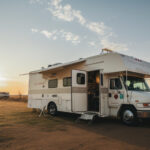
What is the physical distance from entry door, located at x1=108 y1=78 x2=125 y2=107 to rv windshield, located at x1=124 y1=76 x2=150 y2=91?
0.35 m

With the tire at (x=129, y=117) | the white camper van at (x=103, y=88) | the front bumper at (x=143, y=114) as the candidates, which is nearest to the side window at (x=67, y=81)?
the white camper van at (x=103, y=88)

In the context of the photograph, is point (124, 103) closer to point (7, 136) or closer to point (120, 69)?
point (120, 69)

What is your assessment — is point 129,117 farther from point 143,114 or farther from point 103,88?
point 103,88

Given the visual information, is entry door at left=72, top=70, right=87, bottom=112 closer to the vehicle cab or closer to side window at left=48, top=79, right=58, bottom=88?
the vehicle cab

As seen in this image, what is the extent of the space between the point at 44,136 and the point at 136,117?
397 centimetres

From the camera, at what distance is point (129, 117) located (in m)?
7.29

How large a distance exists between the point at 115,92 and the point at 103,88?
65 cm

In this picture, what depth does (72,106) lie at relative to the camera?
8.52m

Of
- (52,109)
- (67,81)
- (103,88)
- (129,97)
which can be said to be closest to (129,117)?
(129,97)

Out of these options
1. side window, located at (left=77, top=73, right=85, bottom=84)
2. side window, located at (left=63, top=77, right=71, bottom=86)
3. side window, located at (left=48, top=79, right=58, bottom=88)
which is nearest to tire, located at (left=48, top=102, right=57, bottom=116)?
side window, located at (left=48, top=79, right=58, bottom=88)

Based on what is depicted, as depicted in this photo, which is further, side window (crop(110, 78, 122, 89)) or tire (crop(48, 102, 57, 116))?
tire (crop(48, 102, 57, 116))

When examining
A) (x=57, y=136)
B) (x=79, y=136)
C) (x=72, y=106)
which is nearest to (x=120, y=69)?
(x=72, y=106)

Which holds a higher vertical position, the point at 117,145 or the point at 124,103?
the point at 124,103

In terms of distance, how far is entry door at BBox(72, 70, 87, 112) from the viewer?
8.61m
